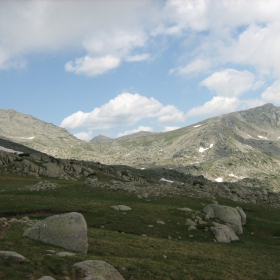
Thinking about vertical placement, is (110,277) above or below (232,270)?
above

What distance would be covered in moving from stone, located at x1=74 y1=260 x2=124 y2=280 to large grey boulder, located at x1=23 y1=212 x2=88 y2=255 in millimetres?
5915

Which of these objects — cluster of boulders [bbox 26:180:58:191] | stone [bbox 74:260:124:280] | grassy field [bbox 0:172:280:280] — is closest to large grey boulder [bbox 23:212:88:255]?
grassy field [bbox 0:172:280:280]

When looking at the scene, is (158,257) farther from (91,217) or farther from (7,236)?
(91,217)

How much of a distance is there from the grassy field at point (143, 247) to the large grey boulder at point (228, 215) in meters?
1.74

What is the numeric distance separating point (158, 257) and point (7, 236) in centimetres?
1385

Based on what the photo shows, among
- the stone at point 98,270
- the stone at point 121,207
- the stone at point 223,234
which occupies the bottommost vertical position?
the stone at point 223,234

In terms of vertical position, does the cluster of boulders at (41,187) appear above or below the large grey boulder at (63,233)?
below

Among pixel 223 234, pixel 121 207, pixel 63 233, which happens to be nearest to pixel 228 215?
pixel 223 234

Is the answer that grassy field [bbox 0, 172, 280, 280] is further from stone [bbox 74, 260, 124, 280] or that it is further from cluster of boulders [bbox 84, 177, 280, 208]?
cluster of boulders [bbox 84, 177, 280, 208]

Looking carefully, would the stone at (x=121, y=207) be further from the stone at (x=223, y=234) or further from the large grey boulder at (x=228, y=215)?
the stone at (x=223, y=234)

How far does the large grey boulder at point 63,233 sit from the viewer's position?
76.3 feet

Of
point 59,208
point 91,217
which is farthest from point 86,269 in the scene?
point 59,208

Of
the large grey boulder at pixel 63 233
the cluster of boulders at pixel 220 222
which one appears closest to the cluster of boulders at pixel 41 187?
the cluster of boulders at pixel 220 222

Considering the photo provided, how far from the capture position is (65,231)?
77.3 feet
